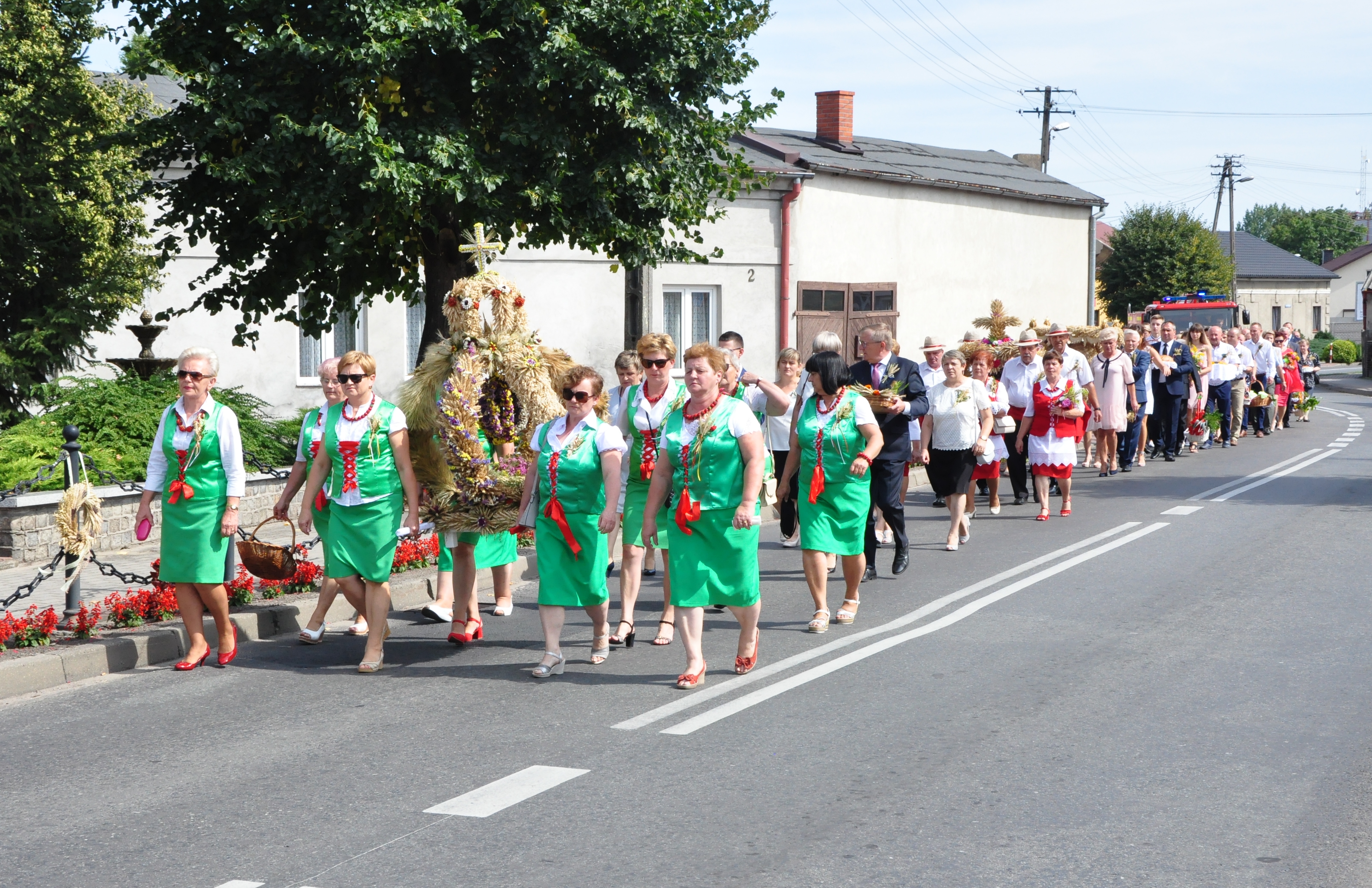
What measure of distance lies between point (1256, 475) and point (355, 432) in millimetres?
13764

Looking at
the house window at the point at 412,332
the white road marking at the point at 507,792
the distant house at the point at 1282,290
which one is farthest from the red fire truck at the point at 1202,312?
the distant house at the point at 1282,290

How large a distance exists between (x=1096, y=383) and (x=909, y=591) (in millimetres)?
8891

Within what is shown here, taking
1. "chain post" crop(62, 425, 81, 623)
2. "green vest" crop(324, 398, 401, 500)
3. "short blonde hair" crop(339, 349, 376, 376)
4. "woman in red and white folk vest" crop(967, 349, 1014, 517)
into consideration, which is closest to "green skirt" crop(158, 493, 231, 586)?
"green vest" crop(324, 398, 401, 500)

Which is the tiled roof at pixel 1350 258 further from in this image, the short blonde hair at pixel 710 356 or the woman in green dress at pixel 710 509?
the woman in green dress at pixel 710 509

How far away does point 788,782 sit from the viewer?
18.4ft

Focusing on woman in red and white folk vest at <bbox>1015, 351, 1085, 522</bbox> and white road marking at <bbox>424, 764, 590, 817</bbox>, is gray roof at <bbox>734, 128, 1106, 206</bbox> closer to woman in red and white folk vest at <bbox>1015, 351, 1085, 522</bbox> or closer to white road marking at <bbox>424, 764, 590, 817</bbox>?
woman in red and white folk vest at <bbox>1015, 351, 1085, 522</bbox>

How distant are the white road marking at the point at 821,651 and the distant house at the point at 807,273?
5.99 metres

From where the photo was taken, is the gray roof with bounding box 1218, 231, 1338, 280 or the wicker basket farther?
the gray roof with bounding box 1218, 231, 1338, 280

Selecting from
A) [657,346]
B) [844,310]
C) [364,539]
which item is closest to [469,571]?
[364,539]

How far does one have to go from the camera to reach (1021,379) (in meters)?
15.1

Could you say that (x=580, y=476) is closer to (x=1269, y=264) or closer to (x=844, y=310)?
(x=844, y=310)

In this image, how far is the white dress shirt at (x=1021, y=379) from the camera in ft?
49.0

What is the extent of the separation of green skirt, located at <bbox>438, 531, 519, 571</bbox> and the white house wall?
18628 mm

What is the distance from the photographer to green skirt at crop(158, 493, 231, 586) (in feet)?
25.5
